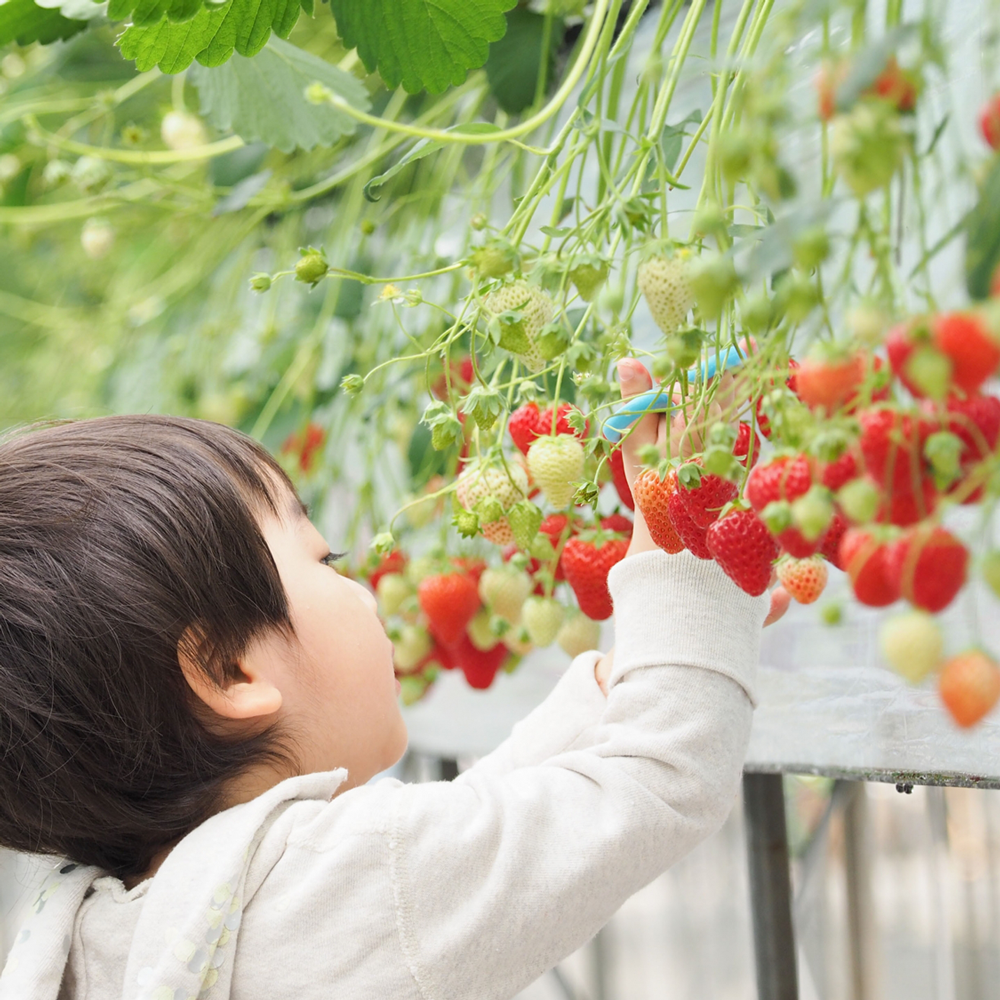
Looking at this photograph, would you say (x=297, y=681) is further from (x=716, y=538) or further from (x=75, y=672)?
(x=716, y=538)

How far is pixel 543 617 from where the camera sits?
0.56 m

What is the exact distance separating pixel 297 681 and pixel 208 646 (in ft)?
0.16

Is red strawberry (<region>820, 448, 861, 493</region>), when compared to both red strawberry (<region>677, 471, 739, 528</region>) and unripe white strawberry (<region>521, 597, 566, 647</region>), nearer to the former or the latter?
red strawberry (<region>677, 471, 739, 528</region>)

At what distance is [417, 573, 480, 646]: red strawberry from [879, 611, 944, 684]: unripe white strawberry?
0.44 meters

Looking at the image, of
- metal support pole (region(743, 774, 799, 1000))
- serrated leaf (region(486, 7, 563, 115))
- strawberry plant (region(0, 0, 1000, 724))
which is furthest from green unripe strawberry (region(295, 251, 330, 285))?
metal support pole (region(743, 774, 799, 1000))

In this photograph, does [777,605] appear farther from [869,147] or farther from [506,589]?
[869,147]

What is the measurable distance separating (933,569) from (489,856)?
1.09ft

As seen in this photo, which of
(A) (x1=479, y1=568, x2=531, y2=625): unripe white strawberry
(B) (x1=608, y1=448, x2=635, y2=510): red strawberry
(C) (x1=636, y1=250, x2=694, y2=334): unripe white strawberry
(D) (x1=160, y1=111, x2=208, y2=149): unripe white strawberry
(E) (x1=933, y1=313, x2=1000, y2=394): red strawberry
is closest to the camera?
(E) (x1=933, y1=313, x2=1000, y2=394): red strawberry

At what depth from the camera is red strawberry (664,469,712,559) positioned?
350 mm

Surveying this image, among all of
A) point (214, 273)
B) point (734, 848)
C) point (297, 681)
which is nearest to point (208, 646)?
point (297, 681)

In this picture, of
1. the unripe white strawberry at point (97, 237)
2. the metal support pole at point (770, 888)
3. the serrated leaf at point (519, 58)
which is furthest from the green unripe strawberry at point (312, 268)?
the unripe white strawberry at point (97, 237)

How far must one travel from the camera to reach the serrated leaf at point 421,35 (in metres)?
0.41

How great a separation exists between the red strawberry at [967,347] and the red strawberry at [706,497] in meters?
0.16

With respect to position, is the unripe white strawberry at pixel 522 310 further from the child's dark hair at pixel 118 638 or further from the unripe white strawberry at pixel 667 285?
the child's dark hair at pixel 118 638
